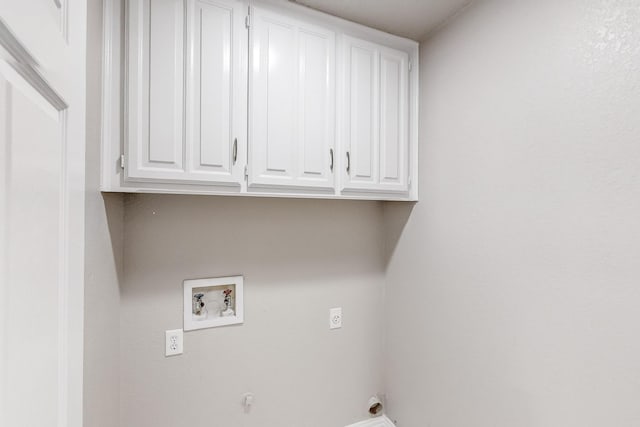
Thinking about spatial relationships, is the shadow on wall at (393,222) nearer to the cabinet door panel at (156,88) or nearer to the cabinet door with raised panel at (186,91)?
the cabinet door with raised panel at (186,91)

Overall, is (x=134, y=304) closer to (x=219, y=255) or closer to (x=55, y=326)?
(x=219, y=255)

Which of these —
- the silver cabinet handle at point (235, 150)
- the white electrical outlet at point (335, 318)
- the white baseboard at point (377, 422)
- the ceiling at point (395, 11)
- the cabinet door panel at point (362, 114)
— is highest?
the ceiling at point (395, 11)

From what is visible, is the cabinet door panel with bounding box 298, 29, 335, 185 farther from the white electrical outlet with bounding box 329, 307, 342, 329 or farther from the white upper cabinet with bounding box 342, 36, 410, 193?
the white electrical outlet with bounding box 329, 307, 342, 329

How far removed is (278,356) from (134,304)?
2.58ft

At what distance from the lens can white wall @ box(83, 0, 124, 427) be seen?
0.83 metres

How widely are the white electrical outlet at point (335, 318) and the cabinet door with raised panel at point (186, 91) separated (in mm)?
1006

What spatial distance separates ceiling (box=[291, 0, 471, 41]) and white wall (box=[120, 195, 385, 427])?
98cm

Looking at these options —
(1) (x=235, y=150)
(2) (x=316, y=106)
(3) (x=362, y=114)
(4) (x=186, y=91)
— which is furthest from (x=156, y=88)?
(3) (x=362, y=114)

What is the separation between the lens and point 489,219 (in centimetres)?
124

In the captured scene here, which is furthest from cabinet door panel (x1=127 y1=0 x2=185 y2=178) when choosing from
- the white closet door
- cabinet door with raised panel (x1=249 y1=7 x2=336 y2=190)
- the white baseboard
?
the white baseboard

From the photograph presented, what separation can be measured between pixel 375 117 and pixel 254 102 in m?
0.63

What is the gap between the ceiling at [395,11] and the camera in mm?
1326

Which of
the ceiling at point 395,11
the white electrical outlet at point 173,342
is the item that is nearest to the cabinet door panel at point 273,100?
the ceiling at point 395,11

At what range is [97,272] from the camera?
918mm
